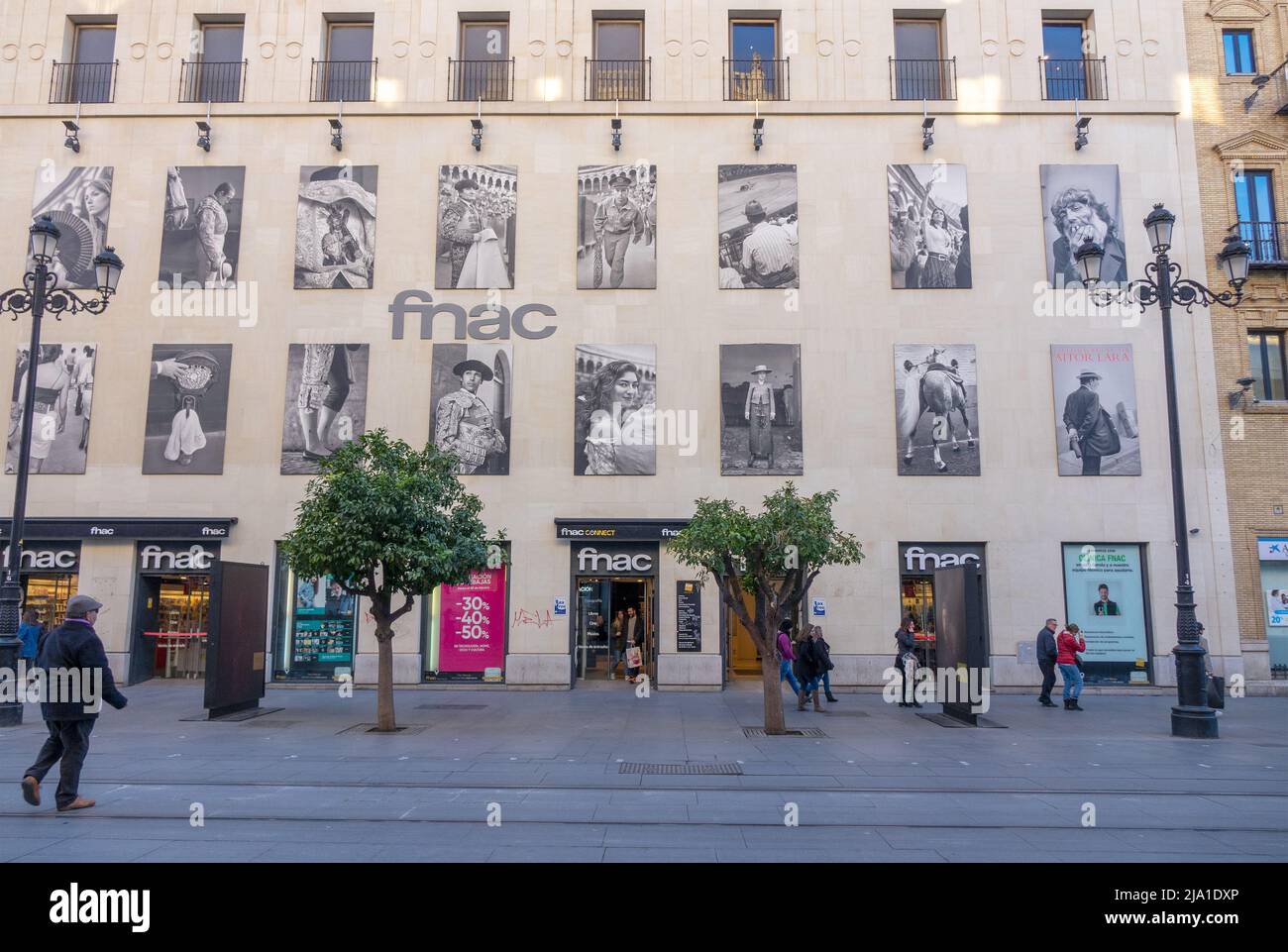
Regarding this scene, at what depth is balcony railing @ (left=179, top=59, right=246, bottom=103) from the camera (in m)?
22.3

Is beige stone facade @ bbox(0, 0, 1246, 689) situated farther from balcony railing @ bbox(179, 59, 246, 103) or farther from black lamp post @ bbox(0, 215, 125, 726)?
black lamp post @ bbox(0, 215, 125, 726)

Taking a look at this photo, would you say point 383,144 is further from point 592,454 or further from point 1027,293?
point 1027,293

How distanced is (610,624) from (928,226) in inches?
508

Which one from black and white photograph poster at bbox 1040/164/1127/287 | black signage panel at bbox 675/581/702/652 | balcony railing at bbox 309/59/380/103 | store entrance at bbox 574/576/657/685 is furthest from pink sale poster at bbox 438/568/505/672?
black and white photograph poster at bbox 1040/164/1127/287

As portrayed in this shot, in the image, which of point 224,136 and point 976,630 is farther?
point 224,136

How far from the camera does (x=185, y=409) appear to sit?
20.9 m

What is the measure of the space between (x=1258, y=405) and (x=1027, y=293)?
616 cm

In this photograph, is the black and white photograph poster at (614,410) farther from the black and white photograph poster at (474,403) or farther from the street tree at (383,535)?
the street tree at (383,535)

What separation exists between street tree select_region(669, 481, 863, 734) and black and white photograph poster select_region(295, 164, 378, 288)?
12.6 m

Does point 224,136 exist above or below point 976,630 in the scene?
above

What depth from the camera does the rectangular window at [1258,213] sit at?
2127 cm
